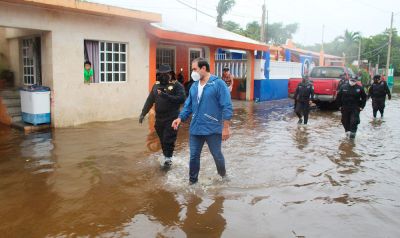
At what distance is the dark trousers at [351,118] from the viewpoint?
30.8 feet

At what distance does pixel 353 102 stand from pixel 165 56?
33.3 ft

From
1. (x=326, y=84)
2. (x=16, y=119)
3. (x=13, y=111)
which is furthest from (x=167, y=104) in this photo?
(x=326, y=84)

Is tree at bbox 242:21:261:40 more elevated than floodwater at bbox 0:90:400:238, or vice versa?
tree at bbox 242:21:261:40

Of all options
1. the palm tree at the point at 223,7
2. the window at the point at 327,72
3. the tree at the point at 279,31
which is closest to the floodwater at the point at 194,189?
the window at the point at 327,72

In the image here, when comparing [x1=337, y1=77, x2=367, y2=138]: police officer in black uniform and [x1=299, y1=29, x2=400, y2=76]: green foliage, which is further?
[x1=299, y1=29, x2=400, y2=76]: green foliage

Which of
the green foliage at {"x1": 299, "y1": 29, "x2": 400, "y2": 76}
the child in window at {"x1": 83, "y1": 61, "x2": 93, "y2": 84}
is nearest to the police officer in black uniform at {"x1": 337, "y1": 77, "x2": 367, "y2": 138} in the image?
the child in window at {"x1": 83, "y1": 61, "x2": 93, "y2": 84}

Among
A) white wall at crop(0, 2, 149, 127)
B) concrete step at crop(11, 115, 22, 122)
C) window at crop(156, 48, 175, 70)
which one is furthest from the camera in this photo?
window at crop(156, 48, 175, 70)

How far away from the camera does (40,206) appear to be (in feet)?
15.6

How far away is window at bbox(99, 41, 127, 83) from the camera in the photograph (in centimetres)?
1140

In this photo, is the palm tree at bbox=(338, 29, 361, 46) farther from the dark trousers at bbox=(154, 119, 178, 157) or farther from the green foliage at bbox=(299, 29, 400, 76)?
the dark trousers at bbox=(154, 119, 178, 157)

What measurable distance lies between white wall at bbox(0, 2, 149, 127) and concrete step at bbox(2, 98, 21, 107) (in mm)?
1274

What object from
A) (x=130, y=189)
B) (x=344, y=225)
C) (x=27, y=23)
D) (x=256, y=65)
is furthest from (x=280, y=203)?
(x=256, y=65)

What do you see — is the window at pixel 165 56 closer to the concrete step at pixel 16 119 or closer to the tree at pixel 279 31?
the concrete step at pixel 16 119

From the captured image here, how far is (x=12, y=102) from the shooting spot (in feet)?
34.9
